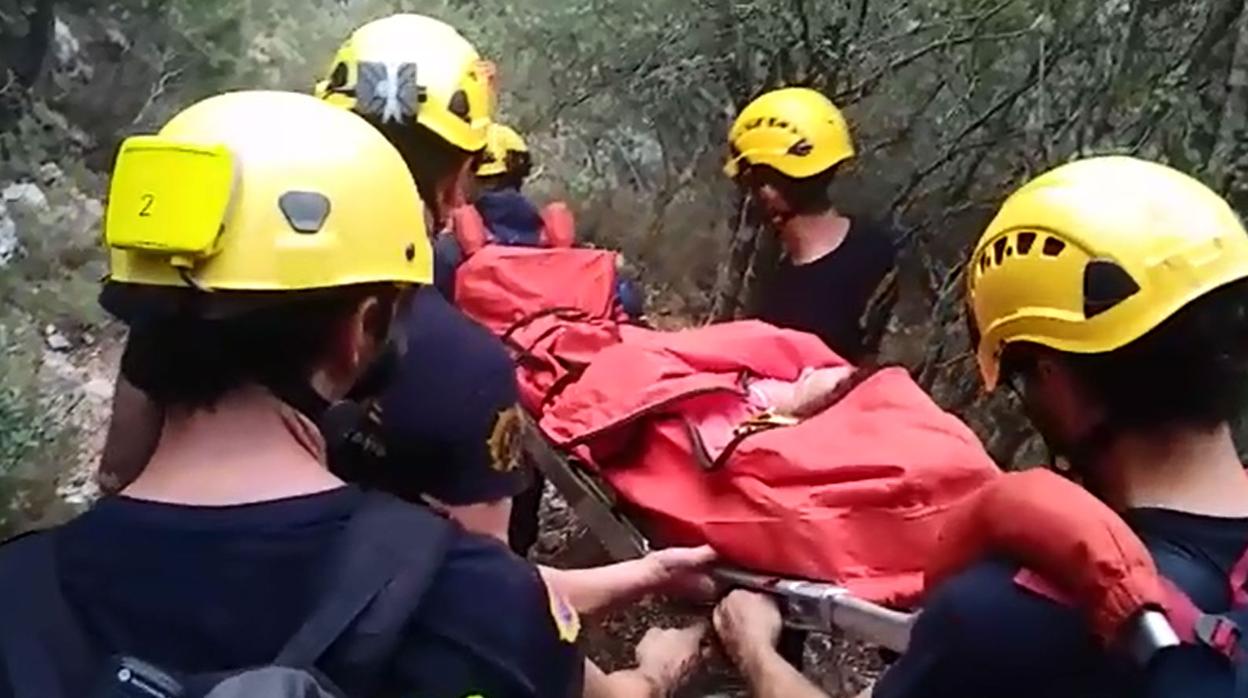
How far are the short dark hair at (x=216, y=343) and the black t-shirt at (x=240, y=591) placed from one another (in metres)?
0.14

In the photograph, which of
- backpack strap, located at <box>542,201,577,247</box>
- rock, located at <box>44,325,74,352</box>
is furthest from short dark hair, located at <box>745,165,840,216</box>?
rock, located at <box>44,325,74,352</box>

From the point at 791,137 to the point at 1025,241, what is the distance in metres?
3.48

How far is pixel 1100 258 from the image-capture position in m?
2.28

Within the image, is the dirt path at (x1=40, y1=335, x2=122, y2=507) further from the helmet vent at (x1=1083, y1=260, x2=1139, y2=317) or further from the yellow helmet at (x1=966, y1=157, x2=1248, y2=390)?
the helmet vent at (x1=1083, y1=260, x2=1139, y2=317)

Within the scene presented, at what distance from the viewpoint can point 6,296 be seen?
10398mm

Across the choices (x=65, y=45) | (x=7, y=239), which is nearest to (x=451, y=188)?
(x=7, y=239)

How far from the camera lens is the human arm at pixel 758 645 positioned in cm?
282

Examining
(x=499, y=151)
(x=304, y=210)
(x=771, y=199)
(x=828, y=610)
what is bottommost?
(x=499, y=151)

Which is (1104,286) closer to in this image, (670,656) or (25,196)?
(670,656)

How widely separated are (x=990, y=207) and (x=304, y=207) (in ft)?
18.0

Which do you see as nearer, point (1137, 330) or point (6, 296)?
point (1137, 330)

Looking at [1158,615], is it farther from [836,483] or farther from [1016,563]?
[836,483]

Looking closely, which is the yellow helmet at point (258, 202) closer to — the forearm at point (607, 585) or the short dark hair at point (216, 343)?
the short dark hair at point (216, 343)

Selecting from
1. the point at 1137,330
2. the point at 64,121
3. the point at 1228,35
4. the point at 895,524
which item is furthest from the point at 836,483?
the point at 64,121
